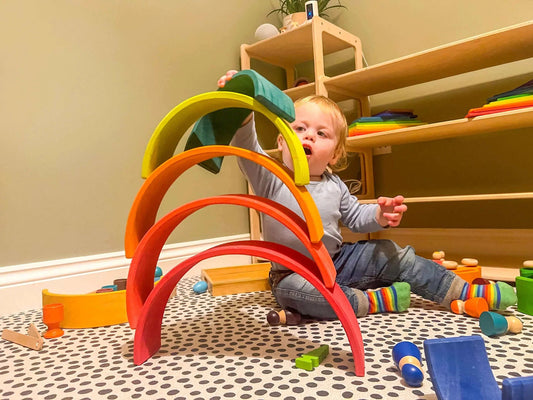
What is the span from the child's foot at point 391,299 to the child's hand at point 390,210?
18 centimetres

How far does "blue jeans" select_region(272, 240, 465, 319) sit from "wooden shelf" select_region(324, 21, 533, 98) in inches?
32.5

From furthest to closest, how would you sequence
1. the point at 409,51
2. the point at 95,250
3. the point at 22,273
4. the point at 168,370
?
the point at 409,51
the point at 95,250
the point at 22,273
the point at 168,370

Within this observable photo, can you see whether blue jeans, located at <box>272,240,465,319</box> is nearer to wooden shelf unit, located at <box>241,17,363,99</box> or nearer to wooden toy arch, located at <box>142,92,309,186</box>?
wooden toy arch, located at <box>142,92,309,186</box>

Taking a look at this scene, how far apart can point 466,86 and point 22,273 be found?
76.0 inches

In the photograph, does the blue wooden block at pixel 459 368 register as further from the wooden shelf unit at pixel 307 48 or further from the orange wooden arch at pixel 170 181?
the wooden shelf unit at pixel 307 48

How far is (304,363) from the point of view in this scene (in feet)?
2.40

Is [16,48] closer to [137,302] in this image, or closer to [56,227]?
[56,227]

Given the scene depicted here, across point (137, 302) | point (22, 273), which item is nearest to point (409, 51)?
point (137, 302)

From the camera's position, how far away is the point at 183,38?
1.81m

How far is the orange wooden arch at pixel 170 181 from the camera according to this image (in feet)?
2.42

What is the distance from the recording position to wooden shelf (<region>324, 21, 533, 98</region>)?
138cm

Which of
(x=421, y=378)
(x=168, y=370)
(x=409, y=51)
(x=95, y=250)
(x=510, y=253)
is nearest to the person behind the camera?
(x=421, y=378)

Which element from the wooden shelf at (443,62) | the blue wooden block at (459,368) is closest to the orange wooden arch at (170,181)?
the blue wooden block at (459,368)

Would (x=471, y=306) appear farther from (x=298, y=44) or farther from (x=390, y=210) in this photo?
(x=298, y=44)
